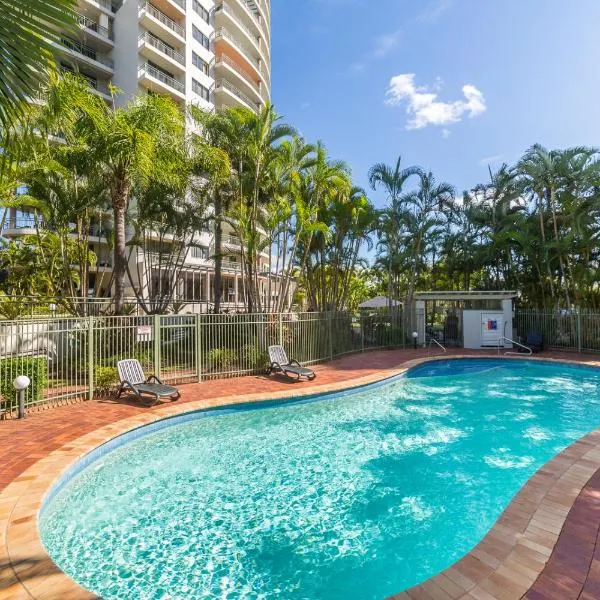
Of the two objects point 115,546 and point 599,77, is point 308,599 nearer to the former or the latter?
point 115,546

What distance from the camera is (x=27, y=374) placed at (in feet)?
25.2

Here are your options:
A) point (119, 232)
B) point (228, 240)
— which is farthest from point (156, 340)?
point (228, 240)

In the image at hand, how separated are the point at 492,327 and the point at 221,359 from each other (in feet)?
45.6

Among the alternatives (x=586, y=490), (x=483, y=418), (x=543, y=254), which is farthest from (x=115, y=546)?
(x=543, y=254)

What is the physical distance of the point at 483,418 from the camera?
347 inches

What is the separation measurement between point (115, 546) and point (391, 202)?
1961cm

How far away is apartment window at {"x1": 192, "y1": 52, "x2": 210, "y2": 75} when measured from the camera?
34188 mm

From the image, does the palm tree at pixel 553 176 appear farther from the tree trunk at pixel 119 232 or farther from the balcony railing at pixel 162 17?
the balcony railing at pixel 162 17

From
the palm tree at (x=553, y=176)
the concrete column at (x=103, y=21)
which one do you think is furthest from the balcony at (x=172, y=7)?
the palm tree at (x=553, y=176)

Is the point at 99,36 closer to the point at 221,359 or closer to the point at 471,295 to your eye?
the point at 221,359

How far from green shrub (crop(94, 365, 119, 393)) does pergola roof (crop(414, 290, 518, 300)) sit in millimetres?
15306

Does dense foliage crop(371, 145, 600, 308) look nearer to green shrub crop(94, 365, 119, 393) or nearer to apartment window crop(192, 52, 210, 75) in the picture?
green shrub crop(94, 365, 119, 393)

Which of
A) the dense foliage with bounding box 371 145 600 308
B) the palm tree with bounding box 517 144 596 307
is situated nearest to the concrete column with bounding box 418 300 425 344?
the dense foliage with bounding box 371 145 600 308

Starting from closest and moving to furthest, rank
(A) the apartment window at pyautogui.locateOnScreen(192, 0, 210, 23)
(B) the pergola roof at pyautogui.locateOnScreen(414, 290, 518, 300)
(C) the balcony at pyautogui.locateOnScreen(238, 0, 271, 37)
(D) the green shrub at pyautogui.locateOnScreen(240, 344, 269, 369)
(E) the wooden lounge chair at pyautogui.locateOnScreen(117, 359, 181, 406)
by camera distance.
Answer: (E) the wooden lounge chair at pyautogui.locateOnScreen(117, 359, 181, 406) → (D) the green shrub at pyautogui.locateOnScreen(240, 344, 269, 369) → (B) the pergola roof at pyautogui.locateOnScreen(414, 290, 518, 300) → (A) the apartment window at pyautogui.locateOnScreen(192, 0, 210, 23) → (C) the balcony at pyautogui.locateOnScreen(238, 0, 271, 37)
